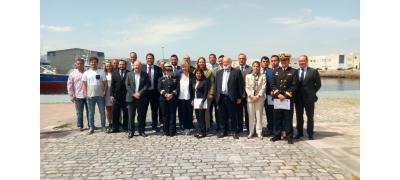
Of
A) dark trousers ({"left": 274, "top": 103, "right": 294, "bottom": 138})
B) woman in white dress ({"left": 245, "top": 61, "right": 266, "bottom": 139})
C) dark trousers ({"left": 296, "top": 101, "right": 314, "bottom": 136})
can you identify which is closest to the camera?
dark trousers ({"left": 274, "top": 103, "right": 294, "bottom": 138})

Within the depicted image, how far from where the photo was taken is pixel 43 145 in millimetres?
6633

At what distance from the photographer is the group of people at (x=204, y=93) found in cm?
675

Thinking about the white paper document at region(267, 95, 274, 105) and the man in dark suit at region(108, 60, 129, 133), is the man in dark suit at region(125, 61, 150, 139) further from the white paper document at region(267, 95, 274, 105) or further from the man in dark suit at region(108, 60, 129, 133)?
the white paper document at region(267, 95, 274, 105)

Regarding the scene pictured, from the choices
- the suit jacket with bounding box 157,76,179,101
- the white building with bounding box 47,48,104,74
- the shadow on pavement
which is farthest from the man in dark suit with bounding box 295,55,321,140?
the white building with bounding box 47,48,104,74

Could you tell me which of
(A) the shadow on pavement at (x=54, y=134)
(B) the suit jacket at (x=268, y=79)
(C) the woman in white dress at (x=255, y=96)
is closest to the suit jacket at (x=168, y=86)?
(C) the woman in white dress at (x=255, y=96)

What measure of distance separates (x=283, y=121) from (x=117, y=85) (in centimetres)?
415

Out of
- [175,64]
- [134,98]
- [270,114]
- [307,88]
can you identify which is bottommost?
→ [270,114]

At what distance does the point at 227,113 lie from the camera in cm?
730

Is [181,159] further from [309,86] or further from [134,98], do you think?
[309,86]

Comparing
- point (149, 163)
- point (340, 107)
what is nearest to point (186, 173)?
point (149, 163)

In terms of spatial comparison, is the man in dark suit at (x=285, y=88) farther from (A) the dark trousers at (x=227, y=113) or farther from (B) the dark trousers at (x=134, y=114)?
(B) the dark trousers at (x=134, y=114)

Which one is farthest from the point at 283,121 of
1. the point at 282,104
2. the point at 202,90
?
the point at 202,90

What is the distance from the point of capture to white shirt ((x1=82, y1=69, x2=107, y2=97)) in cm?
768

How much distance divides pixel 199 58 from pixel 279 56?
6.65 feet
